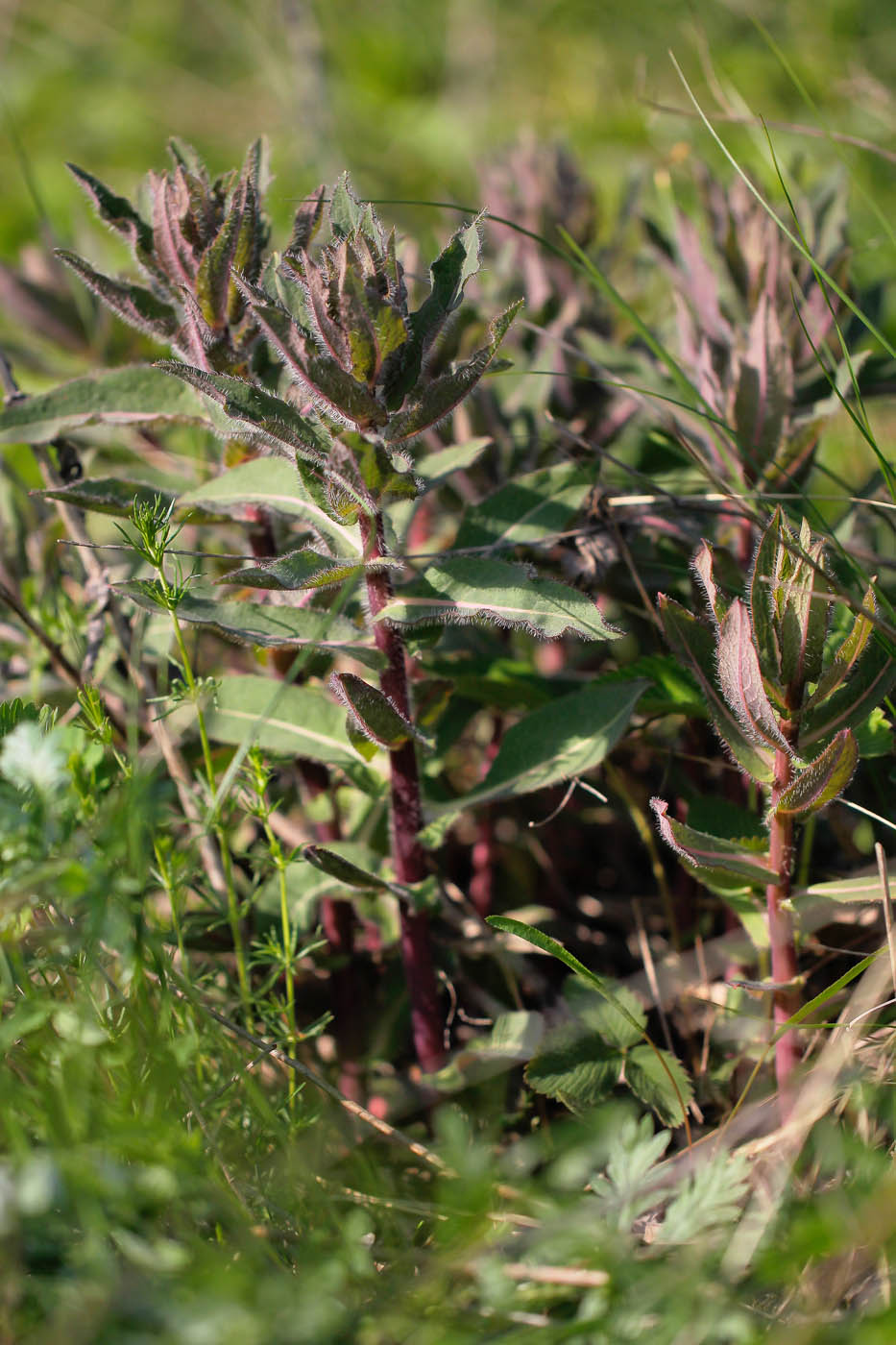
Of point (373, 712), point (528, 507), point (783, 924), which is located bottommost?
point (783, 924)

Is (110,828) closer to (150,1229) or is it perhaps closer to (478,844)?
(150,1229)

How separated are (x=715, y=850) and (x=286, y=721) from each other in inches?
26.3

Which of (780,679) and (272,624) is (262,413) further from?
(780,679)

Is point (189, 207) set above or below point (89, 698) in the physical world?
above

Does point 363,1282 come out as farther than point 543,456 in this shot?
No

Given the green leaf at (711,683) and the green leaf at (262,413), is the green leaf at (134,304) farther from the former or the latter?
the green leaf at (711,683)

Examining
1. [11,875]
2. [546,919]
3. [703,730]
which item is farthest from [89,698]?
[703,730]

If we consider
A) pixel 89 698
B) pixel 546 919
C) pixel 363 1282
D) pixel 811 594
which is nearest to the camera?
pixel 363 1282

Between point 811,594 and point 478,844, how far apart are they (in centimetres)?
87

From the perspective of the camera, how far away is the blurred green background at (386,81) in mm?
4469

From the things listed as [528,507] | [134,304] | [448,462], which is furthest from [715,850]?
[134,304]

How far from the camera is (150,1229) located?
96 cm

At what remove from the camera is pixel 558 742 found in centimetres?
156

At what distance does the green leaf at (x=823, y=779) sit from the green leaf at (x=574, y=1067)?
16.6 inches
